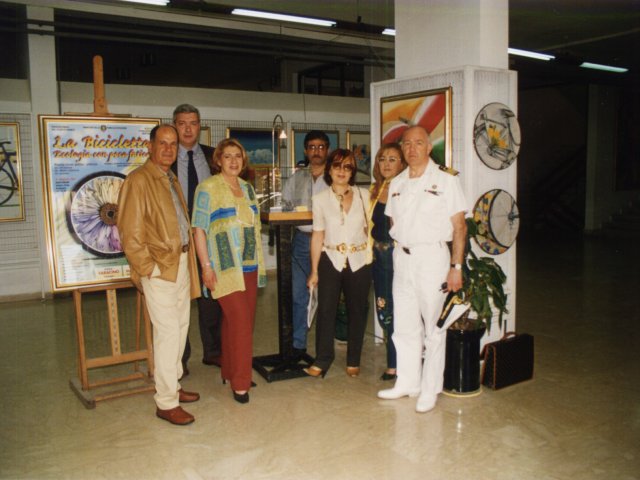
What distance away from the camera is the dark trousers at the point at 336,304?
437 centimetres

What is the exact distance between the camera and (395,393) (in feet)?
13.4

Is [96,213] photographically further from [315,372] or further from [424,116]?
[424,116]

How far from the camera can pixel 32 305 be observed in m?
7.18

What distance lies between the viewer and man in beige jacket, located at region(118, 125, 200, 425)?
11.8ft

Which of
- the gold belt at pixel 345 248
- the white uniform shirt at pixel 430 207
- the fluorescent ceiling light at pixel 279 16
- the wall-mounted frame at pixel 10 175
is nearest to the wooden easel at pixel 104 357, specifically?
the gold belt at pixel 345 248

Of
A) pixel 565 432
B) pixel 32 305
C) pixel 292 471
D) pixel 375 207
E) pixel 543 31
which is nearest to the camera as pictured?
pixel 292 471

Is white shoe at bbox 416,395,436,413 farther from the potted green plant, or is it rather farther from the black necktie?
the black necktie

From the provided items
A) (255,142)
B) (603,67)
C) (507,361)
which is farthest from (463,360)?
(603,67)

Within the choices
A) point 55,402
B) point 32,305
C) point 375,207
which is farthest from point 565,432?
point 32,305

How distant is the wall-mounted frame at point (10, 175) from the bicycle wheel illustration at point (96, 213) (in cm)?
360

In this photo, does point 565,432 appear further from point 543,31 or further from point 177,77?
point 177,77

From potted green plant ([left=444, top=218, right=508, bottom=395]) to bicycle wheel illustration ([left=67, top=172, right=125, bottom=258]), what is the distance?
2.42 meters

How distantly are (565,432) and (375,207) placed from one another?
1924 millimetres

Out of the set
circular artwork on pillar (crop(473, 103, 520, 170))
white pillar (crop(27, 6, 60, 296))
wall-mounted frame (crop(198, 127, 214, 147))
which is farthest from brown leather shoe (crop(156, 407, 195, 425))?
wall-mounted frame (crop(198, 127, 214, 147))
